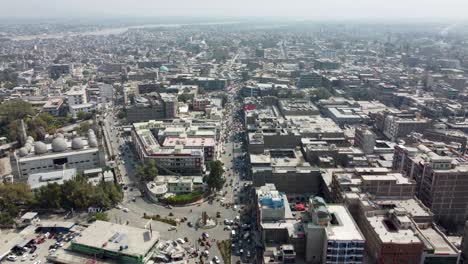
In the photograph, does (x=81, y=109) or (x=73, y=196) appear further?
(x=81, y=109)

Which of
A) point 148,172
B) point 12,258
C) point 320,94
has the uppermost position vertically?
point 320,94

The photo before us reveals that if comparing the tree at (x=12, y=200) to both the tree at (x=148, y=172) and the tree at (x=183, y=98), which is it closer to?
the tree at (x=148, y=172)

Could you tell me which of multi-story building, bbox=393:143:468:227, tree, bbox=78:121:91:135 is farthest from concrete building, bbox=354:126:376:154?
tree, bbox=78:121:91:135

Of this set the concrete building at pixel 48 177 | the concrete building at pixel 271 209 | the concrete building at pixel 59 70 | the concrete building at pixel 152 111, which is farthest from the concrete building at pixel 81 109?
the concrete building at pixel 271 209

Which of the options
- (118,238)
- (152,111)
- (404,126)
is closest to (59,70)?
(152,111)

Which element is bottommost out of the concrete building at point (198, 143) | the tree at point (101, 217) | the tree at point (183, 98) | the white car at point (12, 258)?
the white car at point (12, 258)

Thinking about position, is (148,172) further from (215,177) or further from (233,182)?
(233,182)

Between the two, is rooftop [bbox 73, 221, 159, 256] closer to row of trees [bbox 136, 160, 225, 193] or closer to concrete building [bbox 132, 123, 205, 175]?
row of trees [bbox 136, 160, 225, 193]
